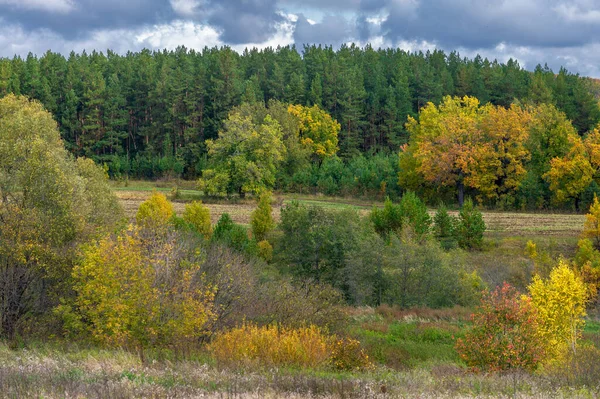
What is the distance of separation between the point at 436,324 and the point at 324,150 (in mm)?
61666

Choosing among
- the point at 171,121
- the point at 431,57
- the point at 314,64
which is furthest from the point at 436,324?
the point at 431,57

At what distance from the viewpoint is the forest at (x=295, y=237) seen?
1250 centimetres

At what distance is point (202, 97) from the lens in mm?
91312

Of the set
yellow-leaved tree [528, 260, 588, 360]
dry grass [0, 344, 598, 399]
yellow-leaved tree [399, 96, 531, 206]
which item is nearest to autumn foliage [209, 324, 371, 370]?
dry grass [0, 344, 598, 399]

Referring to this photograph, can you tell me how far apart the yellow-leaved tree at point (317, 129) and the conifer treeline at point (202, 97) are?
3.90 m

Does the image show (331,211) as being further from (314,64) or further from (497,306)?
(314,64)

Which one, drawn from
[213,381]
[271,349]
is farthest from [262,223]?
[213,381]

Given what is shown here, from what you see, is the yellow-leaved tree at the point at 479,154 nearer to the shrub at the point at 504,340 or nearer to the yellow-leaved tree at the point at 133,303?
the shrub at the point at 504,340

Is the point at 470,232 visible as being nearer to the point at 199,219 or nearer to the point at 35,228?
the point at 199,219

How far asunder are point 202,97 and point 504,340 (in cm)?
8136

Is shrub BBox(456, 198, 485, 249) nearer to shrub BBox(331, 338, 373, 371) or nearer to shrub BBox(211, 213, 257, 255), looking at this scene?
shrub BBox(211, 213, 257, 255)

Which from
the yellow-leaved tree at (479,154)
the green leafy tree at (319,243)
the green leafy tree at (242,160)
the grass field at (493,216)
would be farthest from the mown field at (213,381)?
the green leafy tree at (242,160)

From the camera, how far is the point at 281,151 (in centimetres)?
7475

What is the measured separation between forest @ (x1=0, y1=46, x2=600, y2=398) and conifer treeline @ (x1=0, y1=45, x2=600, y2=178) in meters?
0.42
